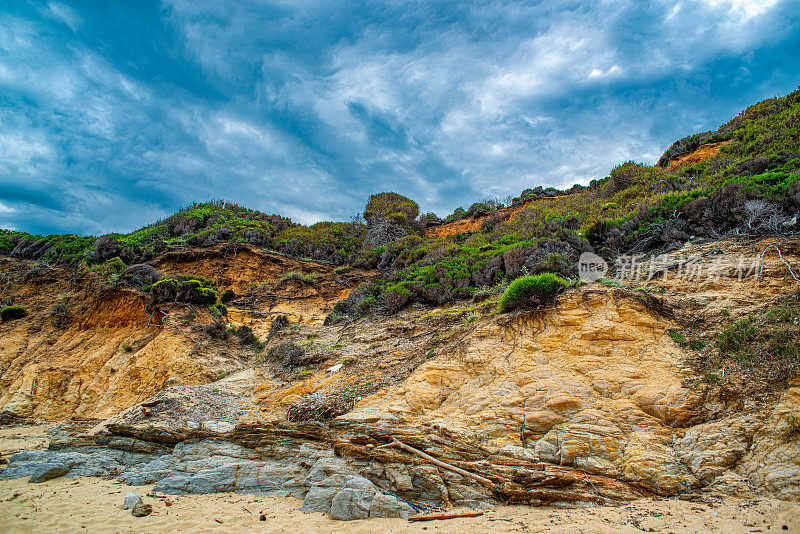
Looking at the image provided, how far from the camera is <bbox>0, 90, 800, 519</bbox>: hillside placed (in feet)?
16.1

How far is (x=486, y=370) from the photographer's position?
744cm

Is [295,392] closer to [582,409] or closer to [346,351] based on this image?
[346,351]

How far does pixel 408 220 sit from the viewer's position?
99.7 feet

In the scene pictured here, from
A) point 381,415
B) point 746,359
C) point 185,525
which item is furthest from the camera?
point 381,415

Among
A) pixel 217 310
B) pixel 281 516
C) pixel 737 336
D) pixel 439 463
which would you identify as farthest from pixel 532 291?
pixel 217 310

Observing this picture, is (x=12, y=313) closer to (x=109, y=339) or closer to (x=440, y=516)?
(x=109, y=339)

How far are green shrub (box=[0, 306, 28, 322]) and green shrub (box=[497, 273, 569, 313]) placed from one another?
23.7 meters

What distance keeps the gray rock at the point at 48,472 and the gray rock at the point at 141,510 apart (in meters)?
3.24

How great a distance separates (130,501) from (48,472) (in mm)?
3019

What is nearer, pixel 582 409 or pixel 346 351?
pixel 582 409

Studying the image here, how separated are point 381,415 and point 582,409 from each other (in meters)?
3.88

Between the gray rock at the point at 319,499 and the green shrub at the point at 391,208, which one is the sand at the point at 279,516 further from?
the green shrub at the point at 391,208

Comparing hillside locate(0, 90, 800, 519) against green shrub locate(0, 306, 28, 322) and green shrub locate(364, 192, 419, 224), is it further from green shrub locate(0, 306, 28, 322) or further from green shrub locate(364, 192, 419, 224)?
green shrub locate(364, 192, 419, 224)

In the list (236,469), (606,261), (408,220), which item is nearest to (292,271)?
(408,220)
